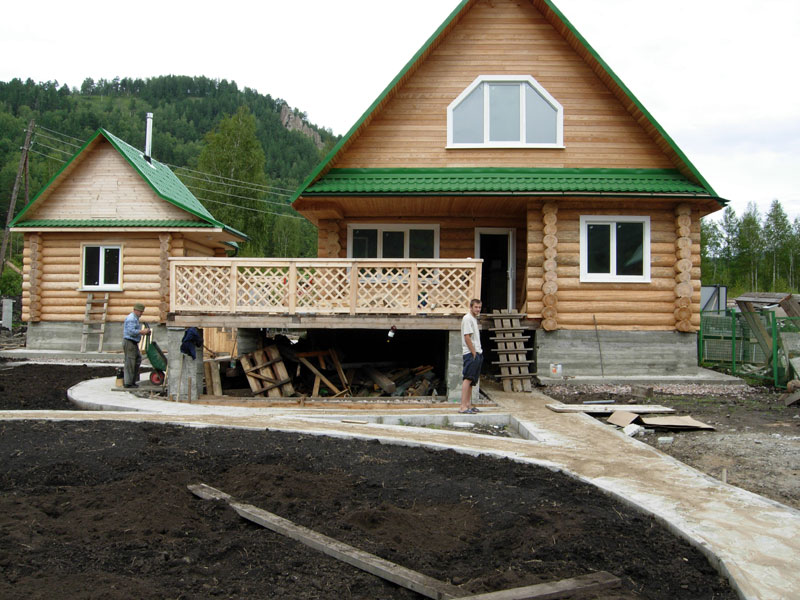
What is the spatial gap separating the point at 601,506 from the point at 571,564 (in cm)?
144

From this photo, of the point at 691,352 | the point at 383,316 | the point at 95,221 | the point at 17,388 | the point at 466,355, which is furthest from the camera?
the point at 95,221

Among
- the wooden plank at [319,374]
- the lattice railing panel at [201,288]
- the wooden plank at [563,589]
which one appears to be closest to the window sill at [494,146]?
the wooden plank at [319,374]

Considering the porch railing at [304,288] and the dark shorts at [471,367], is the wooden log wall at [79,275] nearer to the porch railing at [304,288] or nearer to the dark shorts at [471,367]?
the porch railing at [304,288]

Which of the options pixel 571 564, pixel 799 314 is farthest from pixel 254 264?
pixel 799 314

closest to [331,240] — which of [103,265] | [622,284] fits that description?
[622,284]

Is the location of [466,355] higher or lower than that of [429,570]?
higher

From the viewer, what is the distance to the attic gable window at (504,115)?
15164 mm

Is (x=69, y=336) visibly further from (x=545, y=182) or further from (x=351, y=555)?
(x=351, y=555)

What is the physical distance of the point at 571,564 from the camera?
412 cm

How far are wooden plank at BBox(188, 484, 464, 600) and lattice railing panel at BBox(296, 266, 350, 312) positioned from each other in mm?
6930

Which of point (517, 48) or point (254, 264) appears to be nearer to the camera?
point (254, 264)

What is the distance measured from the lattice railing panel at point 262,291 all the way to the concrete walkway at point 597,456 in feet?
6.40

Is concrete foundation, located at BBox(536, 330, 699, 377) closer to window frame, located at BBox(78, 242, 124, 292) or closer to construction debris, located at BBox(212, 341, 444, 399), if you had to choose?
construction debris, located at BBox(212, 341, 444, 399)

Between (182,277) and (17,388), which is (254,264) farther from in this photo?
(17,388)
